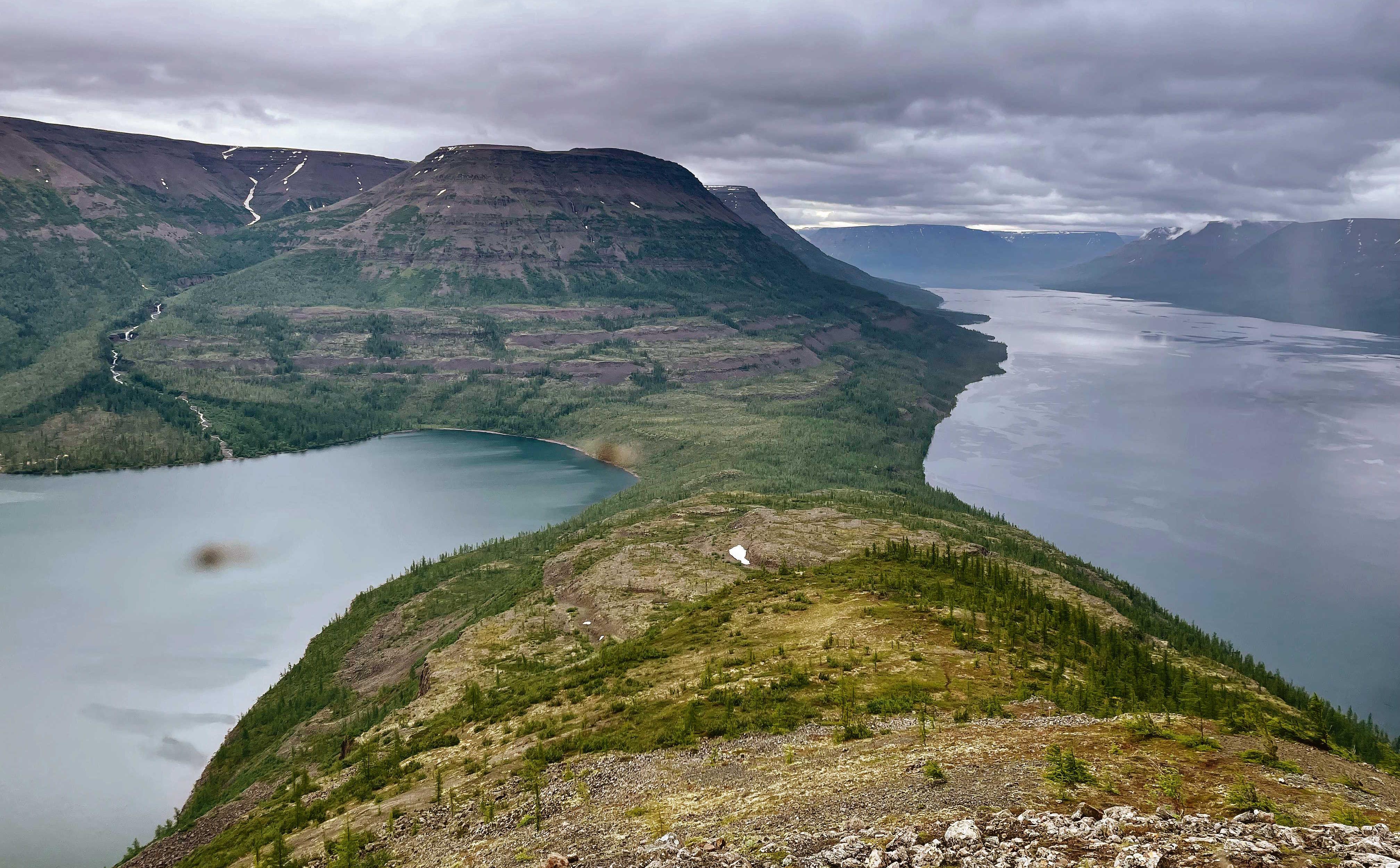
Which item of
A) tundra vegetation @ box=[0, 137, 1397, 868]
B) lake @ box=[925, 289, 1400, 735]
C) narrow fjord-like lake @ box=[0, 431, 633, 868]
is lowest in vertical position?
narrow fjord-like lake @ box=[0, 431, 633, 868]

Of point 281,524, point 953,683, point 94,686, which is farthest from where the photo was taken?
point 281,524

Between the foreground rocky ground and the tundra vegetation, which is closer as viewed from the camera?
the foreground rocky ground

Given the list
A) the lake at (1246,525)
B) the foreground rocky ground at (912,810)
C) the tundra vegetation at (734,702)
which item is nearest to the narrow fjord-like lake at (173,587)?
the tundra vegetation at (734,702)

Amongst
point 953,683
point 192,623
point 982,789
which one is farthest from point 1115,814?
point 192,623

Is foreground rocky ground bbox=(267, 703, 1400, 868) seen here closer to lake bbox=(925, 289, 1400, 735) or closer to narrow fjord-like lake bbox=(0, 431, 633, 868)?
narrow fjord-like lake bbox=(0, 431, 633, 868)

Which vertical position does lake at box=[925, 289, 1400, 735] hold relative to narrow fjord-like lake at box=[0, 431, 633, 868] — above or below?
above

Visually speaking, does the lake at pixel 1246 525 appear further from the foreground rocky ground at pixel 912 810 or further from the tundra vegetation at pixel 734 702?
the foreground rocky ground at pixel 912 810

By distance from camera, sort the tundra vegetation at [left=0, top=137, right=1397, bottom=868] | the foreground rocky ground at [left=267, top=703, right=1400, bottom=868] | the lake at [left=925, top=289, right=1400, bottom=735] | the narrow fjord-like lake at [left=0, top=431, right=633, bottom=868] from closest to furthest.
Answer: the foreground rocky ground at [left=267, top=703, right=1400, bottom=868], the tundra vegetation at [left=0, top=137, right=1397, bottom=868], the narrow fjord-like lake at [left=0, top=431, right=633, bottom=868], the lake at [left=925, top=289, right=1400, bottom=735]

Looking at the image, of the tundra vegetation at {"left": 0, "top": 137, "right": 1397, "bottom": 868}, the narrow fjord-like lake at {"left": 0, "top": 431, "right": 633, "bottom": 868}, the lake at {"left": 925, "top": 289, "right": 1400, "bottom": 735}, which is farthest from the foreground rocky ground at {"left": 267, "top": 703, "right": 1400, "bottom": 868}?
the lake at {"left": 925, "top": 289, "right": 1400, "bottom": 735}

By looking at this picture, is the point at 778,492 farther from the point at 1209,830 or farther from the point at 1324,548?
the point at 1209,830
